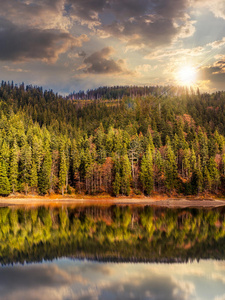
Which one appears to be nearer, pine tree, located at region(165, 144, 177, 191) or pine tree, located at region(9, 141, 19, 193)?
pine tree, located at region(9, 141, 19, 193)

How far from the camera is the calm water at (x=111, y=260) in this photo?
21906 mm

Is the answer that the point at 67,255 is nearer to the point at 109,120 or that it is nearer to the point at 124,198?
the point at 124,198

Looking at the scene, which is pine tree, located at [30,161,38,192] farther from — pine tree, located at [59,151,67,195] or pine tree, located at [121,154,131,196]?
pine tree, located at [121,154,131,196]

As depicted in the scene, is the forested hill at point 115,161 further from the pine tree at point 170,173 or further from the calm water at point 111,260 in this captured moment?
A: the calm water at point 111,260

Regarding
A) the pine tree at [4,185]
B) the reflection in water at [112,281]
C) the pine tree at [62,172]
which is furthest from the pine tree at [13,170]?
the reflection in water at [112,281]

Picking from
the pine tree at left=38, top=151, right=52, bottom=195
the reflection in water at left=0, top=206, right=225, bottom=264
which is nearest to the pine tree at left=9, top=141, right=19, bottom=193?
the pine tree at left=38, top=151, right=52, bottom=195

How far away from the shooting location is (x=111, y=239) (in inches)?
1513

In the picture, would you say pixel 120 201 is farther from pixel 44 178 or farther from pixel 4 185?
pixel 4 185

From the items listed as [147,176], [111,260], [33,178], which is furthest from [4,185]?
[111,260]

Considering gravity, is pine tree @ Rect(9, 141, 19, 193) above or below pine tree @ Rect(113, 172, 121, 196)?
above

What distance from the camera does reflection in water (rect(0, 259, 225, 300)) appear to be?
828 inches

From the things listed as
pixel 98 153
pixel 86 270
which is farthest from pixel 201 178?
pixel 86 270

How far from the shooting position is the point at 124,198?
3871 inches

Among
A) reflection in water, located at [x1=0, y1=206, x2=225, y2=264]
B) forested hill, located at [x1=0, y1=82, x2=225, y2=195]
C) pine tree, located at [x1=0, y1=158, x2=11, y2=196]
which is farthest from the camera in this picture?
forested hill, located at [x1=0, y1=82, x2=225, y2=195]
